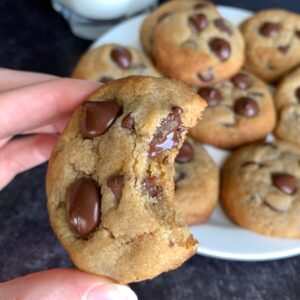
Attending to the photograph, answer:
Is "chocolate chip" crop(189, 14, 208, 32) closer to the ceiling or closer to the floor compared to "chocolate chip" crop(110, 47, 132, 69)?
closer to the ceiling

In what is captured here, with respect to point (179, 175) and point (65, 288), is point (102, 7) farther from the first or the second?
point (65, 288)

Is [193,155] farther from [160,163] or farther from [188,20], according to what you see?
[160,163]

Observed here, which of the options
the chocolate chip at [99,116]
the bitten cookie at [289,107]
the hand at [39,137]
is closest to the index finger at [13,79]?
the hand at [39,137]

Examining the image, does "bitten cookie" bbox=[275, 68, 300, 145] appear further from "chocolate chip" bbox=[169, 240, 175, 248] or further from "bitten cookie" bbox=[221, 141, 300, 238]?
"chocolate chip" bbox=[169, 240, 175, 248]

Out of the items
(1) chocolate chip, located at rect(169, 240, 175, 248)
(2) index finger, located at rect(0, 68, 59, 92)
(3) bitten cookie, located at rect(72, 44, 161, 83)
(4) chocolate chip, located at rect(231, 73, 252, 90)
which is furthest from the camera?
(4) chocolate chip, located at rect(231, 73, 252, 90)

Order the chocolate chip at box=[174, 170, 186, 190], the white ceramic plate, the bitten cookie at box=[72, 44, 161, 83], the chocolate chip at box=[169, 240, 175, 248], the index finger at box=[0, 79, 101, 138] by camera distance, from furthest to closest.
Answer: the bitten cookie at box=[72, 44, 161, 83]
the chocolate chip at box=[174, 170, 186, 190]
the white ceramic plate
the index finger at box=[0, 79, 101, 138]
the chocolate chip at box=[169, 240, 175, 248]

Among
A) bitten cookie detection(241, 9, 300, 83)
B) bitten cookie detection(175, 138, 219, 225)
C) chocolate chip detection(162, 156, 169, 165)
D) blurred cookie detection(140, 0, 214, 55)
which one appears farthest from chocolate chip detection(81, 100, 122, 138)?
bitten cookie detection(241, 9, 300, 83)
